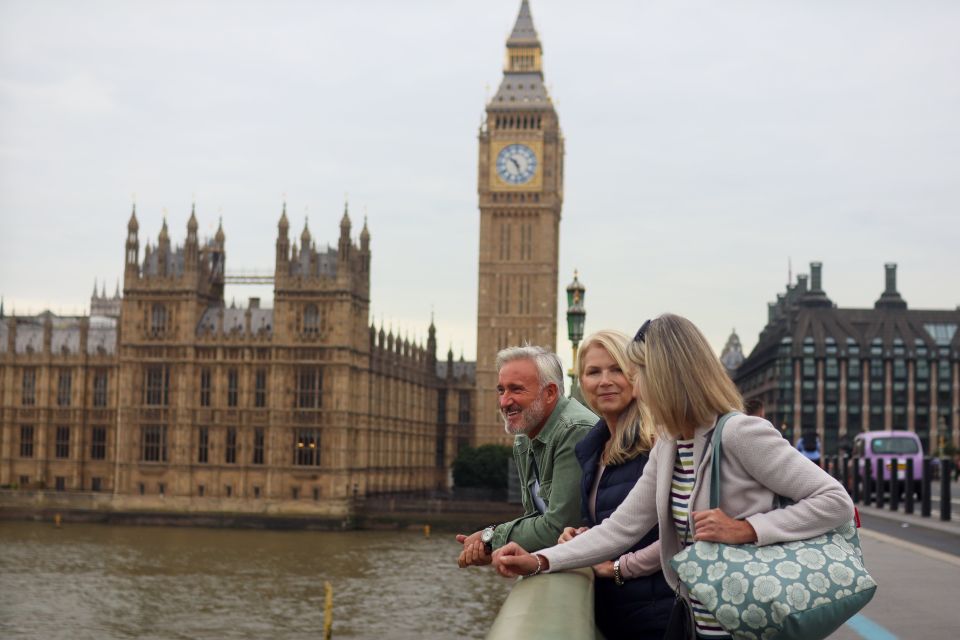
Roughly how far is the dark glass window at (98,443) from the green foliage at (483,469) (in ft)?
66.6

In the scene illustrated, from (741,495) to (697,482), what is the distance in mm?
143

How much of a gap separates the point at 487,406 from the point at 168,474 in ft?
85.9

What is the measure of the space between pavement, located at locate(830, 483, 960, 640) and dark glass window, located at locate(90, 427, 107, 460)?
58.8m

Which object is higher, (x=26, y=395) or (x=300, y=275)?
(x=300, y=275)

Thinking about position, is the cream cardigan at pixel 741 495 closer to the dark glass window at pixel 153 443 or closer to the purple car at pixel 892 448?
the purple car at pixel 892 448

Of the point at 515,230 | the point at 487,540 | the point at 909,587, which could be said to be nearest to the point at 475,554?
the point at 487,540

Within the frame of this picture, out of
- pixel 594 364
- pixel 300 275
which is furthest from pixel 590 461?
pixel 300 275

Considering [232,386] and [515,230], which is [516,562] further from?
[515,230]

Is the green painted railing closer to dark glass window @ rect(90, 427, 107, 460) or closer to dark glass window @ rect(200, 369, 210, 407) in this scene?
dark glass window @ rect(200, 369, 210, 407)

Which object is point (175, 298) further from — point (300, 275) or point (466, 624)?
point (466, 624)

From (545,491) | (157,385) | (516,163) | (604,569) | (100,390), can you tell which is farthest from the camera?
(516,163)

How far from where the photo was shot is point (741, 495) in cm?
409

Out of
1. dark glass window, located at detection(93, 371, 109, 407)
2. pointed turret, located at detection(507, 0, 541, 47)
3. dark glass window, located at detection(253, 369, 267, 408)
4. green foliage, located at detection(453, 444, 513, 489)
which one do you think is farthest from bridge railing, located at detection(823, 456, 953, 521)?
pointed turret, located at detection(507, 0, 541, 47)

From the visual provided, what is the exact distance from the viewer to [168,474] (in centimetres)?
6606
